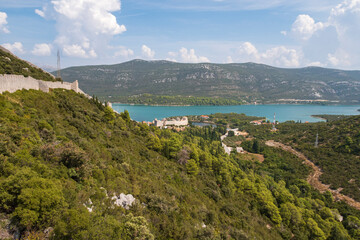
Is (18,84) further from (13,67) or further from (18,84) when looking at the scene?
(13,67)

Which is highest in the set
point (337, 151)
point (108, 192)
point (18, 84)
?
point (18, 84)

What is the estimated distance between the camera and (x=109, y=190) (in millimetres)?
10953

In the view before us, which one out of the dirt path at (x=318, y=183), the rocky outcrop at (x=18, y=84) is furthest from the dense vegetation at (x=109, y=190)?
the dirt path at (x=318, y=183)

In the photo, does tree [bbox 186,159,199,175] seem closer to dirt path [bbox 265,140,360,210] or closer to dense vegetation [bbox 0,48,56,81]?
dense vegetation [bbox 0,48,56,81]

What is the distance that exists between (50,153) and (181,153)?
18.8 m

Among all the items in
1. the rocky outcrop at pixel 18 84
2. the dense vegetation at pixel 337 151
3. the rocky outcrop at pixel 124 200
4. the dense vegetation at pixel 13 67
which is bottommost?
the dense vegetation at pixel 337 151

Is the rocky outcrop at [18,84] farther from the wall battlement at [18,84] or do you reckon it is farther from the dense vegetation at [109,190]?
the dense vegetation at [109,190]

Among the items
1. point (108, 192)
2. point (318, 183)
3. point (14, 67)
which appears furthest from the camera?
point (318, 183)

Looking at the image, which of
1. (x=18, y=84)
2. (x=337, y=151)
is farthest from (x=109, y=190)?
(x=337, y=151)

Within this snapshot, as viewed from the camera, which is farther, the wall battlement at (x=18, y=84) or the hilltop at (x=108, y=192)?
the wall battlement at (x=18, y=84)

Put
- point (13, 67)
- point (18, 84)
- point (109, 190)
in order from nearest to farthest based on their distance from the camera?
1. point (109, 190)
2. point (18, 84)
3. point (13, 67)

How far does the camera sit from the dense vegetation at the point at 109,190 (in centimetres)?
707

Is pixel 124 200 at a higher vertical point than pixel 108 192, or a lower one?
lower

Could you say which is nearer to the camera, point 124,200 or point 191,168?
point 124,200
